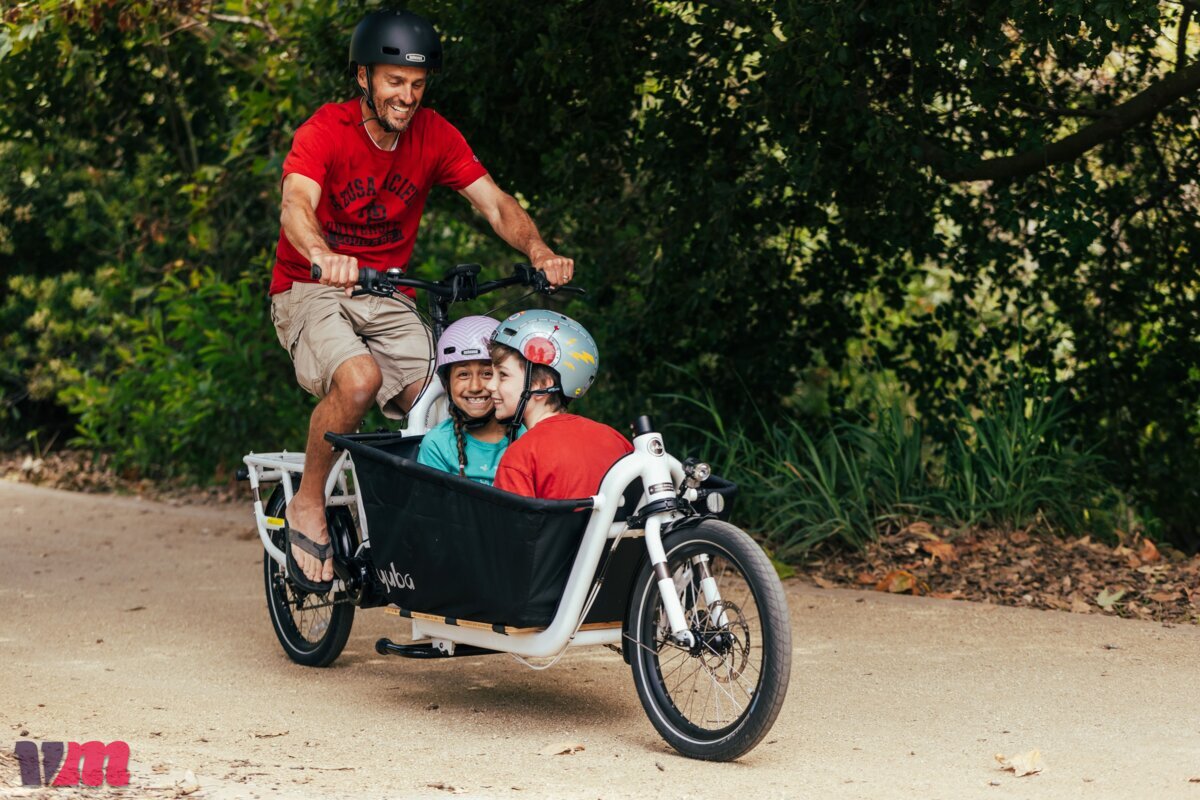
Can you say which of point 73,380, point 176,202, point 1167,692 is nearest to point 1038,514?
point 1167,692

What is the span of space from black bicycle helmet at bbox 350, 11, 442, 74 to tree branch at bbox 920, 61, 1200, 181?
100 inches

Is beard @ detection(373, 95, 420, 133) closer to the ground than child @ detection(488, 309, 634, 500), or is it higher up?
higher up

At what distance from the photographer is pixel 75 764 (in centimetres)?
422

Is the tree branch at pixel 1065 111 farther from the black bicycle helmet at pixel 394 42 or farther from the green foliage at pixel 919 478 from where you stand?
the black bicycle helmet at pixel 394 42

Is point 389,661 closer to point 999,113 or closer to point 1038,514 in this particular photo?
point 1038,514

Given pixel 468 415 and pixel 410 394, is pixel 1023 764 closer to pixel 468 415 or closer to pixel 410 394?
pixel 468 415

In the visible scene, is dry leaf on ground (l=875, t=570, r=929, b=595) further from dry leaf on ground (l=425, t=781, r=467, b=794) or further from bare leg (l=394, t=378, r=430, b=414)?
dry leaf on ground (l=425, t=781, r=467, b=794)

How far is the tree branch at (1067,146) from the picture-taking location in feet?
22.8


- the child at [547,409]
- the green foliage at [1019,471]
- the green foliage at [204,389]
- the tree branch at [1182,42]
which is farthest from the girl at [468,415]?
the green foliage at [204,389]

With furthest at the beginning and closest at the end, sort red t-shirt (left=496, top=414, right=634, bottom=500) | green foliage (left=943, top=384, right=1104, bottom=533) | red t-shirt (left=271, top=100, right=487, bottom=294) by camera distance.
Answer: green foliage (left=943, top=384, right=1104, bottom=533) < red t-shirt (left=271, top=100, right=487, bottom=294) < red t-shirt (left=496, top=414, right=634, bottom=500)

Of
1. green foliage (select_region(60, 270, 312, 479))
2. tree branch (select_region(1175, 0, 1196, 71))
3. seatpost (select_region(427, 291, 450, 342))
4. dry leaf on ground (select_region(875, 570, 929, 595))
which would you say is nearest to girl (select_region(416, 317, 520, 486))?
seatpost (select_region(427, 291, 450, 342))

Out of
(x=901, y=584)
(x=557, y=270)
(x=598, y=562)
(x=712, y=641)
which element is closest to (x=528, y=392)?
(x=557, y=270)

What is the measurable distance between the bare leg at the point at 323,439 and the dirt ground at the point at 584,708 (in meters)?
0.50

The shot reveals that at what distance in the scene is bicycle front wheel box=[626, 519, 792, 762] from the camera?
4.18 meters
